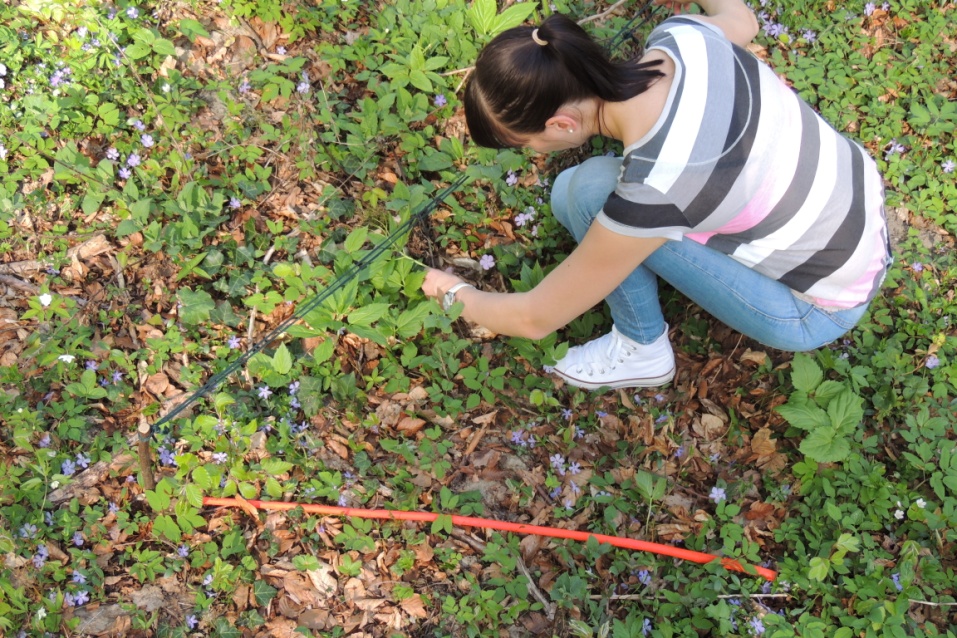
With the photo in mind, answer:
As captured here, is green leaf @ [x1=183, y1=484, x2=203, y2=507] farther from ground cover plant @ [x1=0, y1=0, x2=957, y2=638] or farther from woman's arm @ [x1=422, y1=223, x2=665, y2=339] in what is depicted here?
woman's arm @ [x1=422, y1=223, x2=665, y2=339]

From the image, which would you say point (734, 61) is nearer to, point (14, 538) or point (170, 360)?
point (170, 360)

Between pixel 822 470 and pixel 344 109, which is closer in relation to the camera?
pixel 822 470

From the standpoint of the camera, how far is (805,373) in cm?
239

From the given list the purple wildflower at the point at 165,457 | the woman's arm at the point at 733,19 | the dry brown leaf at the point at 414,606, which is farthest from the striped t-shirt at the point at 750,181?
the purple wildflower at the point at 165,457

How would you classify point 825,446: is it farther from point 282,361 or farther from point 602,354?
point 282,361

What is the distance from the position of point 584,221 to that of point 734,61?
2.21 ft

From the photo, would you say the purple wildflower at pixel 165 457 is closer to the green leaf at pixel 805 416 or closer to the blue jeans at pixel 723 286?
the blue jeans at pixel 723 286

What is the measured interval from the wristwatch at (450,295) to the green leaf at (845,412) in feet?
4.34

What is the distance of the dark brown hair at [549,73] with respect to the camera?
1.64m

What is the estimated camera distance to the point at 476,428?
2551mm

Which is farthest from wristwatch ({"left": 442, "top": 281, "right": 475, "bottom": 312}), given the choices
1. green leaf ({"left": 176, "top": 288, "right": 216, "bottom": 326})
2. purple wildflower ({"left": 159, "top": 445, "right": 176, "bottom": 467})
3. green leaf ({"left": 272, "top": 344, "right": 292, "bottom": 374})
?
purple wildflower ({"left": 159, "top": 445, "right": 176, "bottom": 467})

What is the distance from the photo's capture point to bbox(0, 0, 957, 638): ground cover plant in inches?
86.3

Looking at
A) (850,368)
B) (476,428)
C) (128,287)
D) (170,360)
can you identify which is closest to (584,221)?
(476,428)

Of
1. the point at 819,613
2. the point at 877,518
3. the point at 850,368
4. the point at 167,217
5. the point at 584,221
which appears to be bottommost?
the point at 819,613
